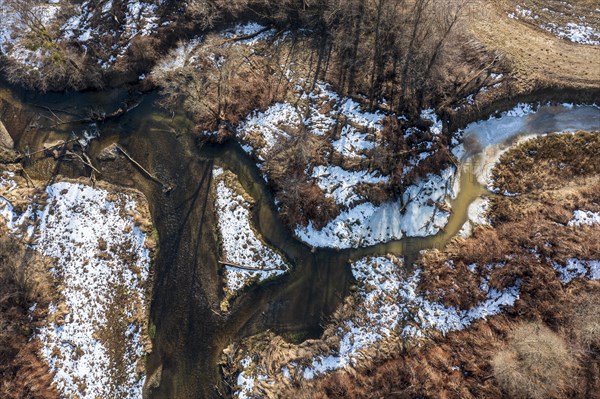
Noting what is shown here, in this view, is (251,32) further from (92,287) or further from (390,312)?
(390,312)

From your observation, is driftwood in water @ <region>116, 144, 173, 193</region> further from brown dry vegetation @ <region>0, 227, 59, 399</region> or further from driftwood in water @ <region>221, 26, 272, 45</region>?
driftwood in water @ <region>221, 26, 272, 45</region>

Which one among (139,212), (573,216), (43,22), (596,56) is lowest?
(573,216)

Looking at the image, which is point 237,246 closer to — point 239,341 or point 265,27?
point 239,341

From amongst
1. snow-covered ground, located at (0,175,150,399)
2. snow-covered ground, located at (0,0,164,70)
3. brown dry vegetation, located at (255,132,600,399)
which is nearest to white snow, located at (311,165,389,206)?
brown dry vegetation, located at (255,132,600,399)

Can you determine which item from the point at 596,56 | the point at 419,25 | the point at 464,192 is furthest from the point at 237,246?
the point at 596,56

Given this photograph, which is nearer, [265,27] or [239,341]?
[239,341]

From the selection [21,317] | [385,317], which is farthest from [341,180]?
[21,317]
